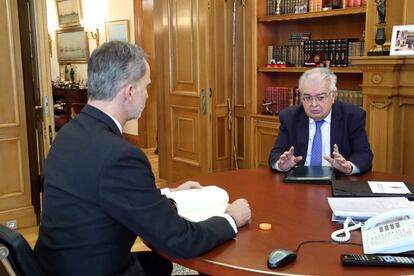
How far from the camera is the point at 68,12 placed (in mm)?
8648

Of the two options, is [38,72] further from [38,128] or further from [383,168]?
[383,168]

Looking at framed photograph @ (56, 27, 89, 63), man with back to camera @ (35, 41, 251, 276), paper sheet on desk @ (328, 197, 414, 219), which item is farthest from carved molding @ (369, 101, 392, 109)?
framed photograph @ (56, 27, 89, 63)

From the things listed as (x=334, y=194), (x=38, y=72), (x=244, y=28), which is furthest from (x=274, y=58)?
(x=334, y=194)

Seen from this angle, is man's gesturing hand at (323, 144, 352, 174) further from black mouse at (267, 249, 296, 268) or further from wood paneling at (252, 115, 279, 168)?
wood paneling at (252, 115, 279, 168)

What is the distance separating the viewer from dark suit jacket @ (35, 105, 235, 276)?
1.29 meters

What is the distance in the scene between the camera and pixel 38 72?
3.72 m

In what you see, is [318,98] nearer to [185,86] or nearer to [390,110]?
[390,110]

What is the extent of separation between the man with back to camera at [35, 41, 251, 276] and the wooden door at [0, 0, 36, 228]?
2.37 metres

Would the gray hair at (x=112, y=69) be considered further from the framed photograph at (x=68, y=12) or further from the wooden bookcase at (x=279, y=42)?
the framed photograph at (x=68, y=12)

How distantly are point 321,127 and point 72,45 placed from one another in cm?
699

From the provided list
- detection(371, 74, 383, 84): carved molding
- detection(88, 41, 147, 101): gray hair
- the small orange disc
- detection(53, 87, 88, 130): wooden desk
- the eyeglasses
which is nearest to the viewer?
detection(88, 41, 147, 101): gray hair

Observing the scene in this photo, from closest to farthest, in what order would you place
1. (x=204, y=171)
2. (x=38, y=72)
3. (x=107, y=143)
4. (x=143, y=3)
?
1. (x=107, y=143)
2. (x=38, y=72)
3. (x=204, y=171)
4. (x=143, y=3)

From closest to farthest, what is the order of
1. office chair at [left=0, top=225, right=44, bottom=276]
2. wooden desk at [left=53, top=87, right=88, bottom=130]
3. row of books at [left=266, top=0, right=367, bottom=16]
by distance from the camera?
office chair at [left=0, top=225, right=44, bottom=276], row of books at [left=266, top=0, right=367, bottom=16], wooden desk at [left=53, top=87, right=88, bottom=130]

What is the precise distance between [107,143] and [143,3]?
19.8 ft
